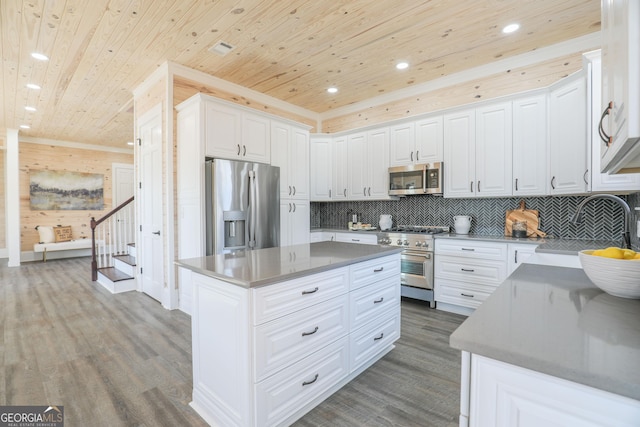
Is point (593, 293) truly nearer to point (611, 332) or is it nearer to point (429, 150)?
point (611, 332)

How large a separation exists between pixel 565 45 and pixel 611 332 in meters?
3.69

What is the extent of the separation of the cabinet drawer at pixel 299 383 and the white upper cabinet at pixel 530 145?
2.70m

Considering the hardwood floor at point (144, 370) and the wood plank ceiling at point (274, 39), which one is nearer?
the hardwood floor at point (144, 370)

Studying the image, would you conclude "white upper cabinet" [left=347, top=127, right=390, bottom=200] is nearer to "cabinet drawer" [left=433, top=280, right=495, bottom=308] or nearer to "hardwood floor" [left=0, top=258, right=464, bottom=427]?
"cabinet drawer" [left=433, top=280, right=495, bottom=308]

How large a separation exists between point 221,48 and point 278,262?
8.66 ft

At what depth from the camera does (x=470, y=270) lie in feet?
11.0

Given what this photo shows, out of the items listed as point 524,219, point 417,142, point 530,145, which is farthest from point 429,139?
point 524,219

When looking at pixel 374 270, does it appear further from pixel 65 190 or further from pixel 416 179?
pixel 65 190

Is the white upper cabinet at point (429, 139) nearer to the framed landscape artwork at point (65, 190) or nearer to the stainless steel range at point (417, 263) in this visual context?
the stainless steel range at point (417, 263)

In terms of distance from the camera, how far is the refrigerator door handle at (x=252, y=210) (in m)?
3.53

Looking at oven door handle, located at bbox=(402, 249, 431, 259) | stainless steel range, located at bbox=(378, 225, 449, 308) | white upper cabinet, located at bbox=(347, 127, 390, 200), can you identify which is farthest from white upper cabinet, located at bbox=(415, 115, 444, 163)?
oven door handle, located at bbox=(402, 249, 431, 259)

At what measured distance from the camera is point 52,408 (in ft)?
6.09

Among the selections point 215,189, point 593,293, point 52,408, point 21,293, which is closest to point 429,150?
point 215,189

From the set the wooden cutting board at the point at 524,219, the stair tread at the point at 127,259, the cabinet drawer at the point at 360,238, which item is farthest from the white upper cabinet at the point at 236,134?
the wooden cutting board at the point at 524,219
